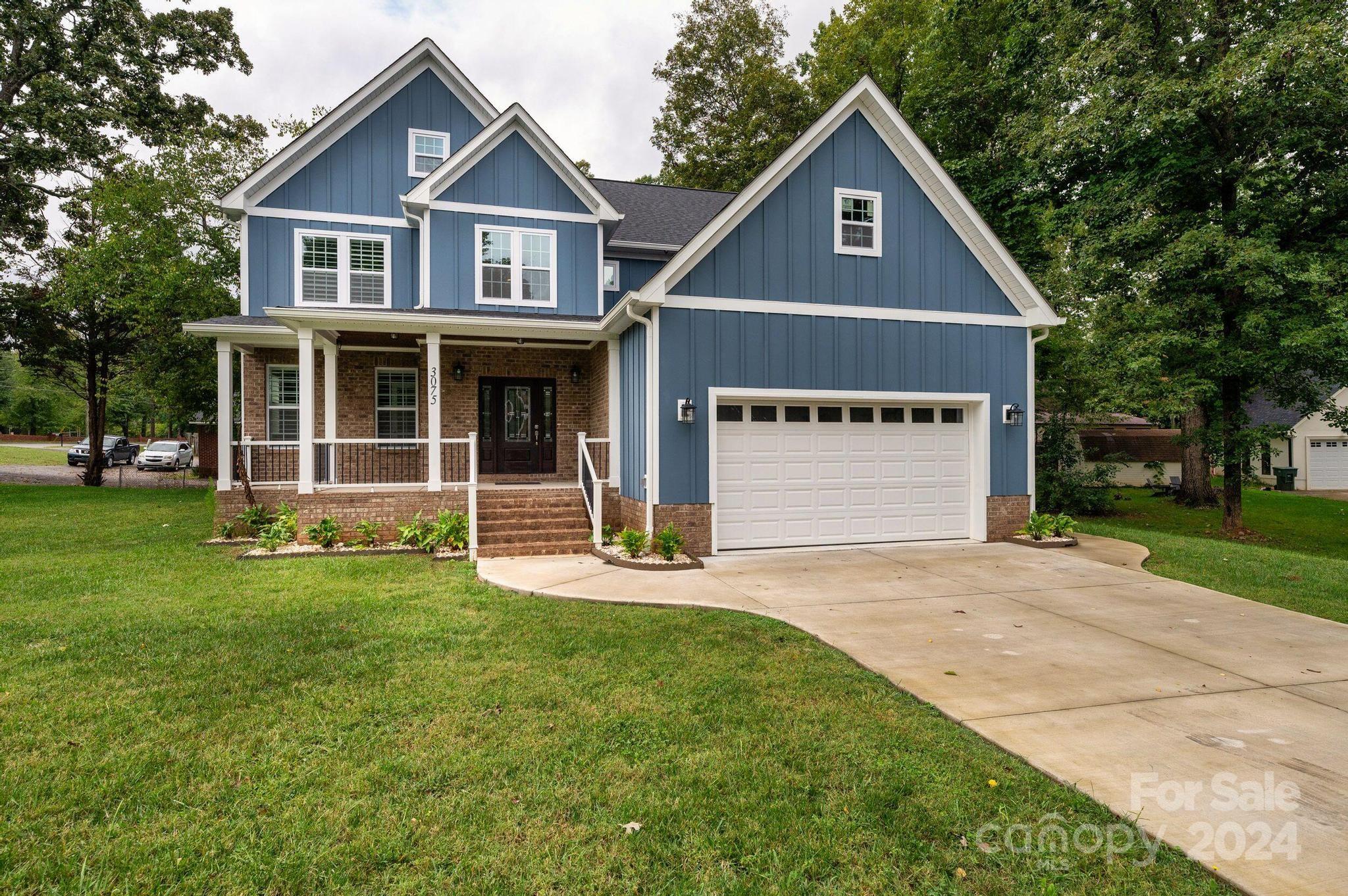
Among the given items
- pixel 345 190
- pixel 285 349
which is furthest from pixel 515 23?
pixel 285 349

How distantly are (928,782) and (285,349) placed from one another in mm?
13546

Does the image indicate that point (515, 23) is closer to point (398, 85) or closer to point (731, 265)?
point (398, 85)

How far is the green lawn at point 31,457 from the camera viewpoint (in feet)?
105

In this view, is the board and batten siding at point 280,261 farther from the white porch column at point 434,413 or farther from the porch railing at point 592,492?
the porch railing at point 592,492

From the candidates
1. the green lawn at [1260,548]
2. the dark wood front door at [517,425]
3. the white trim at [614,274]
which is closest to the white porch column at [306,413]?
the dark wood front door at [517,425]

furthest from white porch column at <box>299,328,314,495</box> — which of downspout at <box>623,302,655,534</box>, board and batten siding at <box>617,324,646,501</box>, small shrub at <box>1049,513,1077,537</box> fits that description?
small shrub at <box>1049,513,1077,537</box>

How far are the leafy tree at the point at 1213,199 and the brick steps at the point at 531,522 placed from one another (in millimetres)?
11053

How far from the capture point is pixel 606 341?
11688 mm

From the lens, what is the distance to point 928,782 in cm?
321

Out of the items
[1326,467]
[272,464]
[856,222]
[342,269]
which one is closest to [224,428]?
[272,464]

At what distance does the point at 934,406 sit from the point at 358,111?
486 inches

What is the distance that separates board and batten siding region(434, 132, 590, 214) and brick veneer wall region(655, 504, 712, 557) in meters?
6.87

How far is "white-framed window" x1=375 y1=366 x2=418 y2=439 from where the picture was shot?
1290 centimetres

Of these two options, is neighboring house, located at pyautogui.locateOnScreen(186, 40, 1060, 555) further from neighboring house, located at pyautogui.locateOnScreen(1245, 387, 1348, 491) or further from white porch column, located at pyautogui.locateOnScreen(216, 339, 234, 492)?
neighboring house, located at pyautogui.locateOnScreen(1245, 387, 1348, 491)
